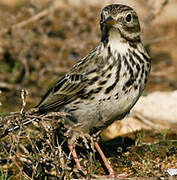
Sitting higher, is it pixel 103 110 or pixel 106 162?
pixel 103 110

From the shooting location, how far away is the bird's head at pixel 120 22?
17.8 feet

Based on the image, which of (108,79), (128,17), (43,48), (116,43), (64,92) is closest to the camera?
(108,79)

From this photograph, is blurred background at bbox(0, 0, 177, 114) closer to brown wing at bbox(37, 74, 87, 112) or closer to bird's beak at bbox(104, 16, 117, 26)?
brown wing at bbox(37, 74, 87, 112)

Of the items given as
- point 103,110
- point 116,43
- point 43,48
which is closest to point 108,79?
point 103,110

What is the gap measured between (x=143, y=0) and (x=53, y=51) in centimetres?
201

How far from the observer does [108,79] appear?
17.3 feet

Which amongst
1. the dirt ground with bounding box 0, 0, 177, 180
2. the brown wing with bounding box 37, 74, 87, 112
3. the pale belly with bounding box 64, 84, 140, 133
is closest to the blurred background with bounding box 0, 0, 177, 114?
the dirt ground with bounding box 0, 0, 177, 180

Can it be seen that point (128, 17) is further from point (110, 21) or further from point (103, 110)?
point (103, 110)

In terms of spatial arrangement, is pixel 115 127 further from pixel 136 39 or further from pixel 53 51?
pixel 53 51

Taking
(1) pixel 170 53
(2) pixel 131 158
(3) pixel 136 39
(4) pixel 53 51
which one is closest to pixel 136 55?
(3) pixel 136 39

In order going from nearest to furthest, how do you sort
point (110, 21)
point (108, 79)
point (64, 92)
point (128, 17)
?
point (108, 79) → point (110, 21) → point (128, 17) → point (64, 92)

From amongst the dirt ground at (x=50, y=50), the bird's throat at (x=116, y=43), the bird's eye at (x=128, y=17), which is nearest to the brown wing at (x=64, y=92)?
the bird's throat at (x=116, y=43)

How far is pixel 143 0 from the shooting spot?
940 cm

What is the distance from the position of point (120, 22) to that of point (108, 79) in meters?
0.66
